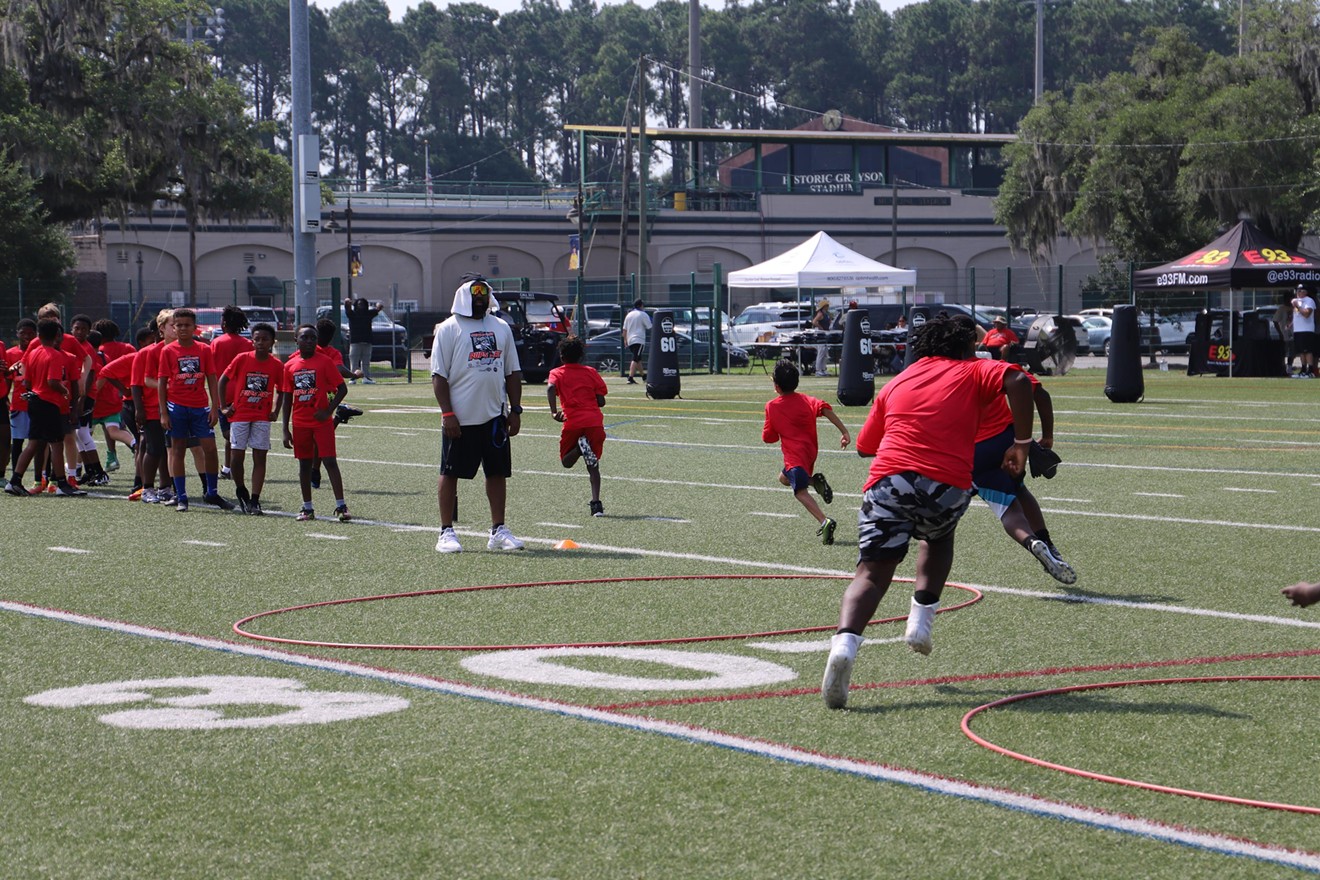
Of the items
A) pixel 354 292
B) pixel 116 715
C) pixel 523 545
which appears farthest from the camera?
pixel 354 292

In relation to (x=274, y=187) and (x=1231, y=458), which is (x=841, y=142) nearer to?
(x=274, y=187)

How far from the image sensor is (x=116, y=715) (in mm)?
6312

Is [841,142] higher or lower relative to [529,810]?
higher

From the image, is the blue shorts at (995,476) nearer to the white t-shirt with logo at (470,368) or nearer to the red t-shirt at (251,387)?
the white t-shirt with logo at (470,368)

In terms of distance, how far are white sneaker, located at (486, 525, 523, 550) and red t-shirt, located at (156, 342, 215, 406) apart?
156 inches

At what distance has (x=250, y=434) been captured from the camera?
44.5 ft

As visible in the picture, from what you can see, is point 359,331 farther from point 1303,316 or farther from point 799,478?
point 799,478

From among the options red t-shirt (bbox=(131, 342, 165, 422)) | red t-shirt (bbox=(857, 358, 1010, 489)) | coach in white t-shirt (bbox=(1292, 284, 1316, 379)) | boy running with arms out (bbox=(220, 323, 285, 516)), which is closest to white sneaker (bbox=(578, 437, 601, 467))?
boy running with arms out (bbox=(220, 323, 285, 516))

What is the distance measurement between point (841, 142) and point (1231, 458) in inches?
2231

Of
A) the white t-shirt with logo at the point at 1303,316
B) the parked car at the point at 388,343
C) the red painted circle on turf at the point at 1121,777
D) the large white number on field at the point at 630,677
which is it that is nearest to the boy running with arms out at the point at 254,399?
the large white number on field at the point at 630,677

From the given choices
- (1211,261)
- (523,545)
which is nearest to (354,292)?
(1211,261)

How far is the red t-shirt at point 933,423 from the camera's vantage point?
6.60m

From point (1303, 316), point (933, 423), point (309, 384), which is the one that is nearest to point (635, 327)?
point (1303, 316)

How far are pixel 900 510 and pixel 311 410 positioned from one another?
728 cm
